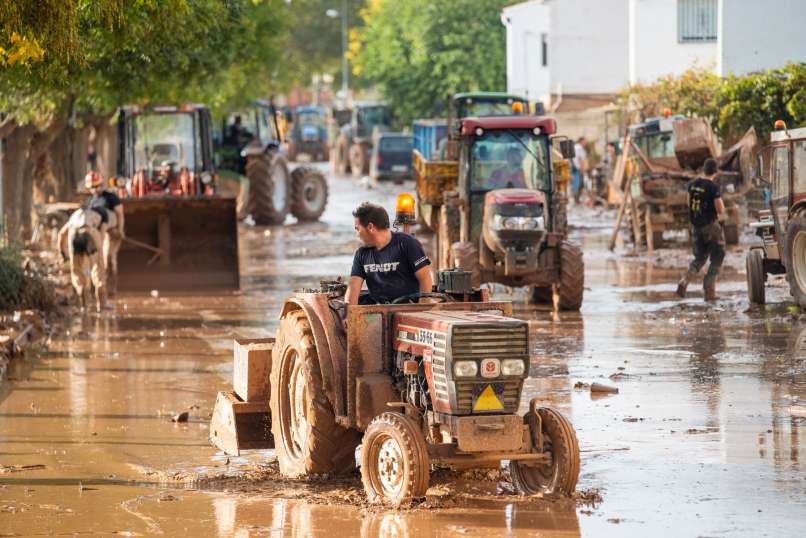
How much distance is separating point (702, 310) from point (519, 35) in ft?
118

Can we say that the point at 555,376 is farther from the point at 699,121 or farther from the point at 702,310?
the point at 699,121

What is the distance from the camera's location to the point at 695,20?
43219mm

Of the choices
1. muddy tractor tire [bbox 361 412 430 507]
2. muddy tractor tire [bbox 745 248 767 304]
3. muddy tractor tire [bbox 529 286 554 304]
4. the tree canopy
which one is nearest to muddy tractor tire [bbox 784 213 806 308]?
muddy tractor tire [bbox 745 248 767 304]

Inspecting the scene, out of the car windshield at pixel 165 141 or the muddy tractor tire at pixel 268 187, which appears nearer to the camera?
the car windshield at pixel 165 141

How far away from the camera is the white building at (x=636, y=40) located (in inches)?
1286

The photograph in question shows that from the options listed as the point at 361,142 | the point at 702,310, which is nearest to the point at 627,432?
the point at 702,310

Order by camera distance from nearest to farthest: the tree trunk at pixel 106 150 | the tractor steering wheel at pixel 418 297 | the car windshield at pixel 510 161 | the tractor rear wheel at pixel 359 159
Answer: the tractor steering wheel at pixel 418 297 < the car windshield at pixel 510 161 < the tree trunk at pixel 106 150 < the tractor rear wheel at pixel 359 159

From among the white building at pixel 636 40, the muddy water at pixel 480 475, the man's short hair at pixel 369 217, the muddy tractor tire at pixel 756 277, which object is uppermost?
the white building at pixel 636 40

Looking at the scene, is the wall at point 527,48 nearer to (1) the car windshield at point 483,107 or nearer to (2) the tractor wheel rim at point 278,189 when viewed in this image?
(2) the tractor wheel rim at point 278,189

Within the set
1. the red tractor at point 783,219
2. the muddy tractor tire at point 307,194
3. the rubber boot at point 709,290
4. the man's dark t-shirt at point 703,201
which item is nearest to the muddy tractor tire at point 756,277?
the red tractor at point 783,219

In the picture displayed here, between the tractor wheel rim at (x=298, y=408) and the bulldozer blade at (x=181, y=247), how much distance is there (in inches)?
481

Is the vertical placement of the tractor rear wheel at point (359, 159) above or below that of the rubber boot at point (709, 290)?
above

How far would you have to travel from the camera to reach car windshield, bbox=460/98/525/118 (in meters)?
32.7

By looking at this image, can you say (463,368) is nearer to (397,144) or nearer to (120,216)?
(120,216)
